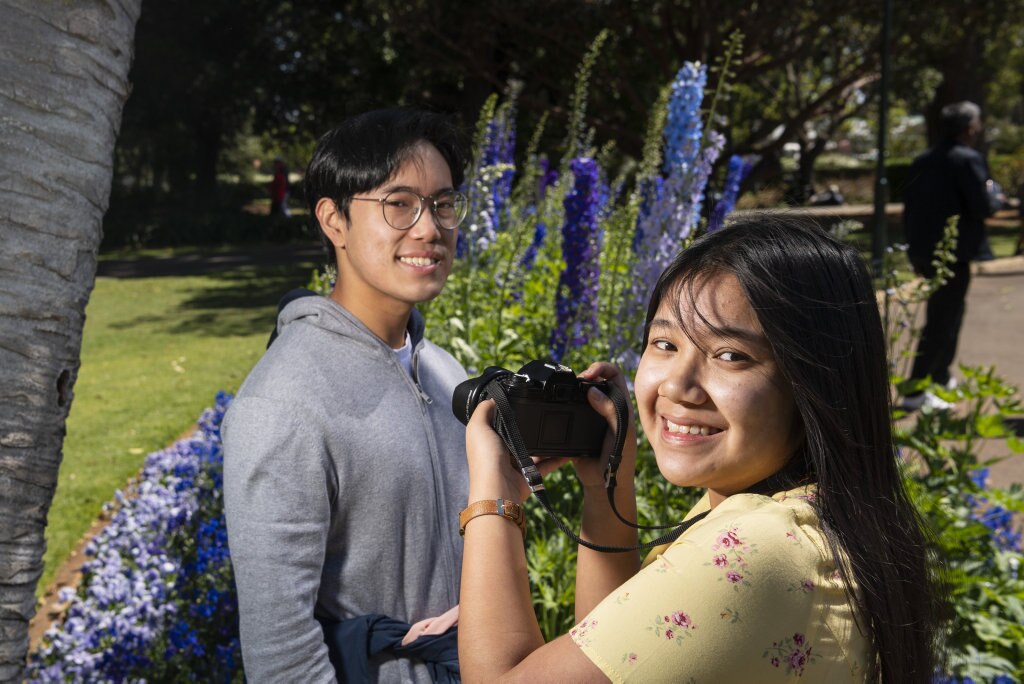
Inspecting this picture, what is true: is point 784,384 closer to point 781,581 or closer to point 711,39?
point 781,581

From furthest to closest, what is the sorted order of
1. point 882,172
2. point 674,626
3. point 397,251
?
point 882,172, point 397,251, point 674,626

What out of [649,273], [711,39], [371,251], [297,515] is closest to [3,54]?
[371,251]

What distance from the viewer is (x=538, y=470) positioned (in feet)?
4.98

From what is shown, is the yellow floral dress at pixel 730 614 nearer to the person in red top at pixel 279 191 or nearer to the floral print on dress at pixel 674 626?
the floral print on dress at pixel 674 626

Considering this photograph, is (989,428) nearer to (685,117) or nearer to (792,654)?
(685,117)

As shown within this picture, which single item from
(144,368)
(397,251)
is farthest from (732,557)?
(144,368)

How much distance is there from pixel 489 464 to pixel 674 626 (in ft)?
1.24

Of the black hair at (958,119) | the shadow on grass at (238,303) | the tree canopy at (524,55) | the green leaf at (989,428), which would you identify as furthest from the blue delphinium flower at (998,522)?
the shadow on grass at (238,303)

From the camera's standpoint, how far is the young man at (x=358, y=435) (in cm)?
163

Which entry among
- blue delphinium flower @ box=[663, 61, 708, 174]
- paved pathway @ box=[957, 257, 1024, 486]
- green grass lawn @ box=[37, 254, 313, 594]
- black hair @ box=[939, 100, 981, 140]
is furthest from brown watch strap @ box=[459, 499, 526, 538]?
black hair @ box=[939, 100, 981, 140]

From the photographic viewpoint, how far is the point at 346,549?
1.75 m

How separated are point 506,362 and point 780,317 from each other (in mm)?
2629

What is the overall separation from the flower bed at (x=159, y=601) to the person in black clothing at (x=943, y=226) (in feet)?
15.6

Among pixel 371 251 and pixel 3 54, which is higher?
pixel 3 54
